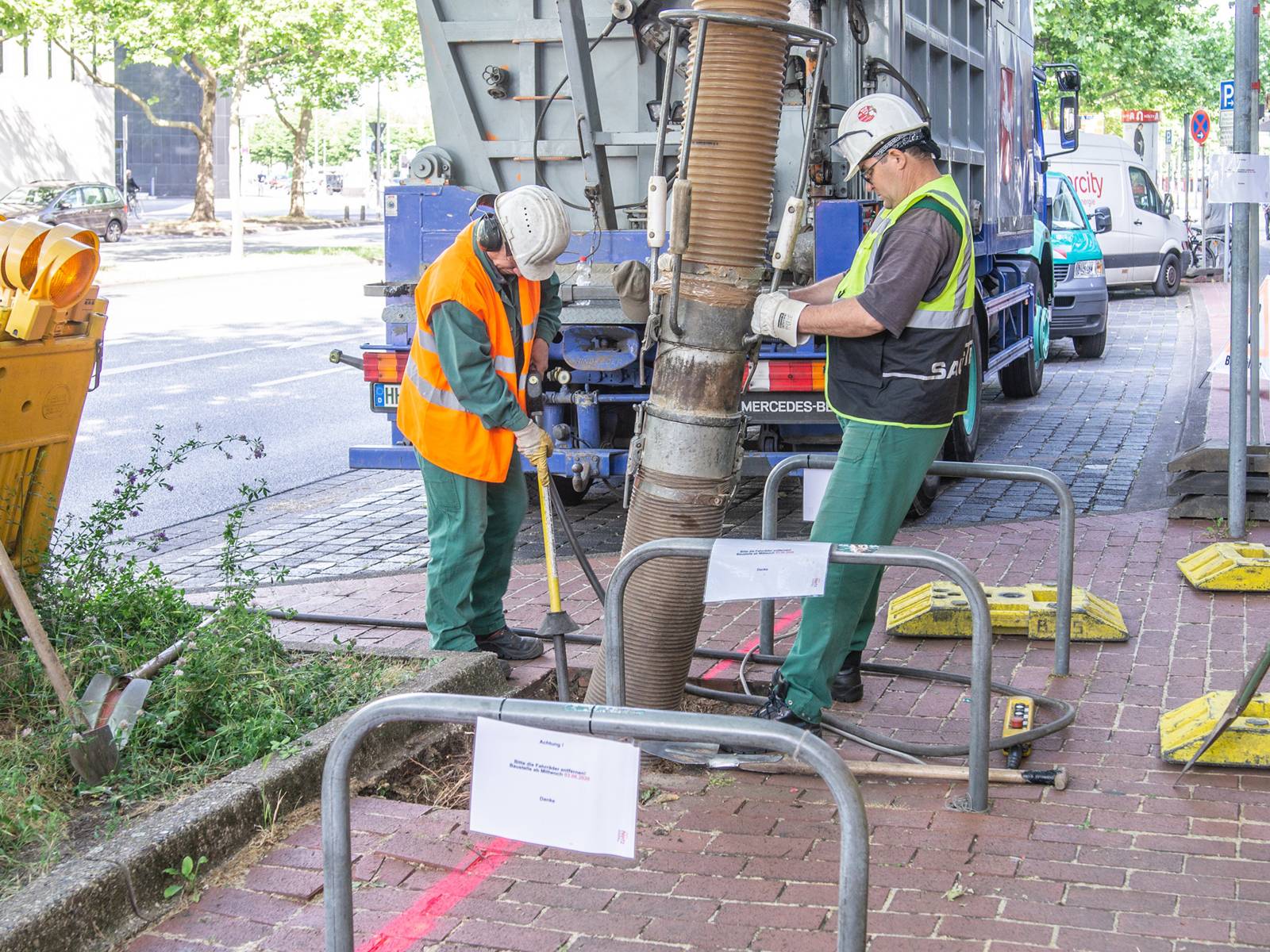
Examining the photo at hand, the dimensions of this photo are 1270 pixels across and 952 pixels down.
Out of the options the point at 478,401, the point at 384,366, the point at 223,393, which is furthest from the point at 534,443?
the point at 223,393

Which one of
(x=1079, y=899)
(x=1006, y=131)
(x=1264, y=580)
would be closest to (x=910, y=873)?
(x=1079, y=899)

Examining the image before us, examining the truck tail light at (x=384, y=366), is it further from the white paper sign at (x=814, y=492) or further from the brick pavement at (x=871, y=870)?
the brick pavement at (x=871, y=870)

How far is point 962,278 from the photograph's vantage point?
4609 mm

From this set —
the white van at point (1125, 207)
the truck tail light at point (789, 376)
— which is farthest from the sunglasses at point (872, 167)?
the white van at point (1125, 207)

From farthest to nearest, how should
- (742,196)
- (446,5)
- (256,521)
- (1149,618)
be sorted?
(256,521)
(446,5)
(1149,618)
(742,196)

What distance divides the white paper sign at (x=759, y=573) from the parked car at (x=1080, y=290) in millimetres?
12358

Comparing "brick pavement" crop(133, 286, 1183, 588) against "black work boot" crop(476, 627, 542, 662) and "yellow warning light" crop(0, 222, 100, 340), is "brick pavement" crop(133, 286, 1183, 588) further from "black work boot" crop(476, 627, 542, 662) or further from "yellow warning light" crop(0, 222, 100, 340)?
"yellow warning light" crop(0, 222, 100, 340)

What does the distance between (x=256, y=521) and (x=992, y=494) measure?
432 cm

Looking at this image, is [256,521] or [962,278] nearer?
[962,278]

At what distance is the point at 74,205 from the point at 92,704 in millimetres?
33122

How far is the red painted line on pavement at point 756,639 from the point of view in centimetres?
544

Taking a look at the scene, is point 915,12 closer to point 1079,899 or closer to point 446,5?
point 446,5

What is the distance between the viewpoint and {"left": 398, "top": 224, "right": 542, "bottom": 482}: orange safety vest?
5172mm

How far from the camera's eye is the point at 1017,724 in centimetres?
464
